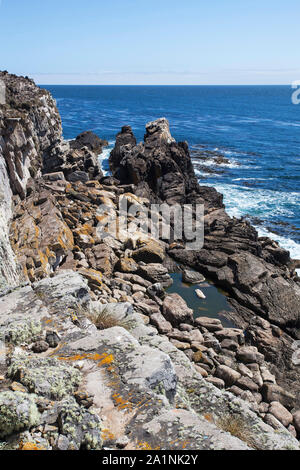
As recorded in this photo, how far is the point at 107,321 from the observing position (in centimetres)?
1015

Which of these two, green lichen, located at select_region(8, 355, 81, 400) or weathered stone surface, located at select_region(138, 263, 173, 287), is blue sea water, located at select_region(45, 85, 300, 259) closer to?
weathered stone surface, located at select_region(138, 263, 173, 287)

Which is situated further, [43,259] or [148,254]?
[148,254]

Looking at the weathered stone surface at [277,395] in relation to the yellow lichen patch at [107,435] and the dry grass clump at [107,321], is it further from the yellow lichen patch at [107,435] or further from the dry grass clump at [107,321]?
the yellow lichen patch at [107,435]

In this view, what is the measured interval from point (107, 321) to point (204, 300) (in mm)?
10830

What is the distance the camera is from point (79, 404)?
6473mm

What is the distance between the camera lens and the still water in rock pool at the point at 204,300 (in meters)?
18.8

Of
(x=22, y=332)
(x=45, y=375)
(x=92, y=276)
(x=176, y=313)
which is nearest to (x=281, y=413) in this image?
(x=176, y=313)

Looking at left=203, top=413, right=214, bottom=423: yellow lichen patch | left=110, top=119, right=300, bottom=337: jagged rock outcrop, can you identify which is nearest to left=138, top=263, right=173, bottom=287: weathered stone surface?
left=110, top=119, right=300, bottom=337: jagged rock outcrop

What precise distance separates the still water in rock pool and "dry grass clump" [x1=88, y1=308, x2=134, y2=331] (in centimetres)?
881

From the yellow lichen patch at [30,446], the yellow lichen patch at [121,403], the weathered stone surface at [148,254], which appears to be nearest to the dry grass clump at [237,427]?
the yellow lichen patch at [121,403]

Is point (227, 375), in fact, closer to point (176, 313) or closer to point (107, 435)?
point (176, 313)
